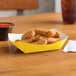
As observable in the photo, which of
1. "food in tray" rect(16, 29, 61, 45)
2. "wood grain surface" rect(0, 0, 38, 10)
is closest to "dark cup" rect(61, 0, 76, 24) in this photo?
"food in tray" rect(16, 29, 61, 45)

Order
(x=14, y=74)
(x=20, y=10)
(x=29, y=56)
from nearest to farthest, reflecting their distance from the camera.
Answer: (x=14, y=74)
(x=29, y=56)
(x=20, y=10)

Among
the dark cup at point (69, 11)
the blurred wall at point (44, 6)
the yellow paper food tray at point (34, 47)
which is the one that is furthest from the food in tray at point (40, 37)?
the blurred wall at point (44, 6)

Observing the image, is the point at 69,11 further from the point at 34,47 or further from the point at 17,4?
the point at 17,4

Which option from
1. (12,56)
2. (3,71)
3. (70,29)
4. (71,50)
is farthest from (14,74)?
(70,29)

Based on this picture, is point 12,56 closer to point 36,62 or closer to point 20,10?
point 36,62

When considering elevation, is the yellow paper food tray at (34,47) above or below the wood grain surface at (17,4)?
below

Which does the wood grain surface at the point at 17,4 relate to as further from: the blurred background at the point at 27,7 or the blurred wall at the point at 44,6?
the blurred wall at the point at 44,6

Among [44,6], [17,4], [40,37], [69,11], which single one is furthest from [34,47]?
[44,6]
